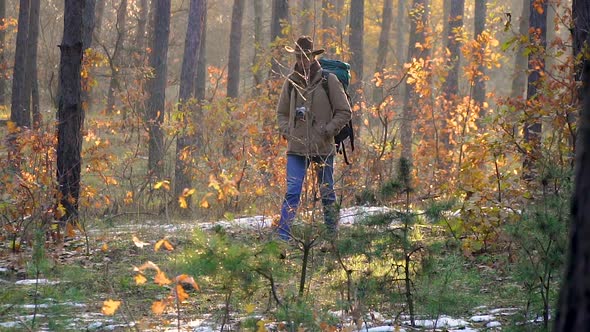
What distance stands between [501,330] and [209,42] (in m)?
45.7

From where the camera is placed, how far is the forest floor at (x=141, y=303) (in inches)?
200

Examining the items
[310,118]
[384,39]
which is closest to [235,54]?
[384,39]

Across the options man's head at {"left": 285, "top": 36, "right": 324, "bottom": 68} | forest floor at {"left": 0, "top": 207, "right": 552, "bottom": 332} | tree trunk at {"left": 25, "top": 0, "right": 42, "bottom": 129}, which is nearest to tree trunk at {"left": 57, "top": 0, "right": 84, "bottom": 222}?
forest floor at {"left": 0, "top": 207, "right": 552, "bottom": 332}

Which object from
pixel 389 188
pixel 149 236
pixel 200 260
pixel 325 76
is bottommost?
pixel 149 236

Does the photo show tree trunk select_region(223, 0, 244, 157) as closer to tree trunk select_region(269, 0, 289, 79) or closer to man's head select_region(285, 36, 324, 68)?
tree trunk select_region(269, 0, 289, 79)

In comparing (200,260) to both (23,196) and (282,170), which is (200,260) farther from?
(282,170)

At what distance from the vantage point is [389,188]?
5.09m

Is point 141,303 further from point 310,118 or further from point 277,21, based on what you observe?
point 277,21

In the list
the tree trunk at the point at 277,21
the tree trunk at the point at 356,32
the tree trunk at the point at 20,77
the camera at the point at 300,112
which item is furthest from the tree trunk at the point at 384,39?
the camera at the point at 300,112

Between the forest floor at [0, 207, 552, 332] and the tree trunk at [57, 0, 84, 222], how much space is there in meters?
1.24

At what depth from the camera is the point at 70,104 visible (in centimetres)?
938

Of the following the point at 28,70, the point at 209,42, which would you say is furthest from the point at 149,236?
the point at 209,42

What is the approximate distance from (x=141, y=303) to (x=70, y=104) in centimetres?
376

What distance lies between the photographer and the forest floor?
16.7 ft
